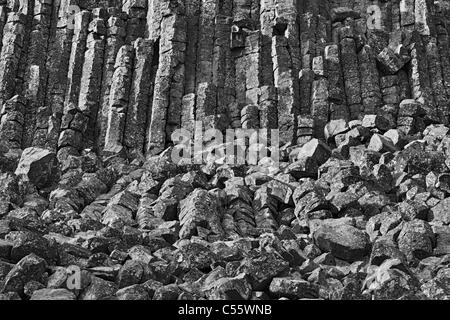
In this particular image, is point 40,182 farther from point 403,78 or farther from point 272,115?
point 403,78

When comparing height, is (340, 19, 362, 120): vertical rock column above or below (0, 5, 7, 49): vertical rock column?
below

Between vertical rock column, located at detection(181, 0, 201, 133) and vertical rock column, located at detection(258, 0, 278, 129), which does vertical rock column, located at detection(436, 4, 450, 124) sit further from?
vertical rock column, located at detection(181, 0, 201, 133)

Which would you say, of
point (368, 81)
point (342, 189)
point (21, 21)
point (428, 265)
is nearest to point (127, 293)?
point (428, 265)

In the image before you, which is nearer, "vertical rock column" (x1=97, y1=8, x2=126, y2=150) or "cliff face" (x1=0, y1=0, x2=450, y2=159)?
"cliff face" (x1=0, y1=0, x2=450, y2=159)

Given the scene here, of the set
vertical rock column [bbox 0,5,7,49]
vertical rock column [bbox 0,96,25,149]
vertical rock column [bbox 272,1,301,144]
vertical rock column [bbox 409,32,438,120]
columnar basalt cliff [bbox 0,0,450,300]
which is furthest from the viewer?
vertical rock column [bbox 0,5,7,49]

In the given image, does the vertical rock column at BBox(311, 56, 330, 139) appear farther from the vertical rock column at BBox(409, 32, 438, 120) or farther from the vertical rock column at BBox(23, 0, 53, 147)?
the vertical rock column at BBox(23, 0, 53, 147)

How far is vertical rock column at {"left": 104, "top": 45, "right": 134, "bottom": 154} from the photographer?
38094mm

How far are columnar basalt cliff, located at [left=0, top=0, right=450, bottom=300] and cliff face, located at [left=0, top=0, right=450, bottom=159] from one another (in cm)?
9

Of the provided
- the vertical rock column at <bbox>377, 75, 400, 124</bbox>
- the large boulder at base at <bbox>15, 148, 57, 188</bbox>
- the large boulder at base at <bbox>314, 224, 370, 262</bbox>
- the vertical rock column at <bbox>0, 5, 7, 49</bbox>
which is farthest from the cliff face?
the large boulder at base at <bbox>314, 224, 370, 262</bbox>

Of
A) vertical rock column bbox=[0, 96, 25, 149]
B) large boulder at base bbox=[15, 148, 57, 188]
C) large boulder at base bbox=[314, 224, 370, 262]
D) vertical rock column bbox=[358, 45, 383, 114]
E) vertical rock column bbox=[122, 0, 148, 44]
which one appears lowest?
large boulder at base bbox=[314, 224, 370, 262]

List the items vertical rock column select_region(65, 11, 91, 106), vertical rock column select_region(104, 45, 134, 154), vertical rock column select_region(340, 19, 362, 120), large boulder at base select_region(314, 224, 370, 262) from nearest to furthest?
1. large boulder at base select_region(314, 224, 370, 262)
2. vertical rock column select_region(104, 45, 134, 154)
3. vertical rock column select_region(340, 19, 362, 120)
4. vertical rock column select_region(65, 11, 91, 106)

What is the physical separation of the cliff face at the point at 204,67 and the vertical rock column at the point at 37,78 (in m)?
0.06

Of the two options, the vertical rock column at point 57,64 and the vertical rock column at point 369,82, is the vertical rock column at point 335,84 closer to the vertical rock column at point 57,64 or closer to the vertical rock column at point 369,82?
the vertical rock column at point 369,82

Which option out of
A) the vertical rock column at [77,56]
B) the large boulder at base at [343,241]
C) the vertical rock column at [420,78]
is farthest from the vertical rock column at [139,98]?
the large boulder at base at [343,241]
